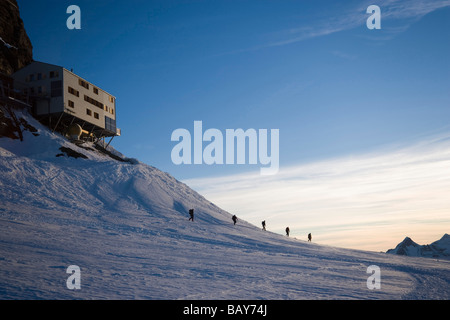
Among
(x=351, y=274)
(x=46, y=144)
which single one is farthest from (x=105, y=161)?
(x=351, y=274)

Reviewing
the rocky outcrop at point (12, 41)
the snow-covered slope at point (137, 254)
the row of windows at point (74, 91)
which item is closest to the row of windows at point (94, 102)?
the row of windows at point (74, 91)

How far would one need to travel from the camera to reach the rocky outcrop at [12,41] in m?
53.5

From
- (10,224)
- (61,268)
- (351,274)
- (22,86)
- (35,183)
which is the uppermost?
(22,86)

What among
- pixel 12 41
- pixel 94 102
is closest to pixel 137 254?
pixel 94 102

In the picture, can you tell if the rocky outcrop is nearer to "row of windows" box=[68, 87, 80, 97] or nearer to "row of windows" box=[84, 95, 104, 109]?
"row of windows" box=[68, 87, 80, 97]

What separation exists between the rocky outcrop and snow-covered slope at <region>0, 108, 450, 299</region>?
82.7 ft

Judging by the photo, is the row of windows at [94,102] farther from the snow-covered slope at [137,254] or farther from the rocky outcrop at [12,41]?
the snow-covered slope at [137,254]

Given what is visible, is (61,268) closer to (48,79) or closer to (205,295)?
(205,295)

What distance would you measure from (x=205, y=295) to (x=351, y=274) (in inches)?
377

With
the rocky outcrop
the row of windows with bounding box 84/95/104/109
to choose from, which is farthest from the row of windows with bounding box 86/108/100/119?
the rocky outcrop

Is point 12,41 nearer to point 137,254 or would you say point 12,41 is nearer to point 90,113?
point 90,113

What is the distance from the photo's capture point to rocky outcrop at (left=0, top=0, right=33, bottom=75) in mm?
53531

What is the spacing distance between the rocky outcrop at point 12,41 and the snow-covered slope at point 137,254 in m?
25.2

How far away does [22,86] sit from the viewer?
48.5 m
